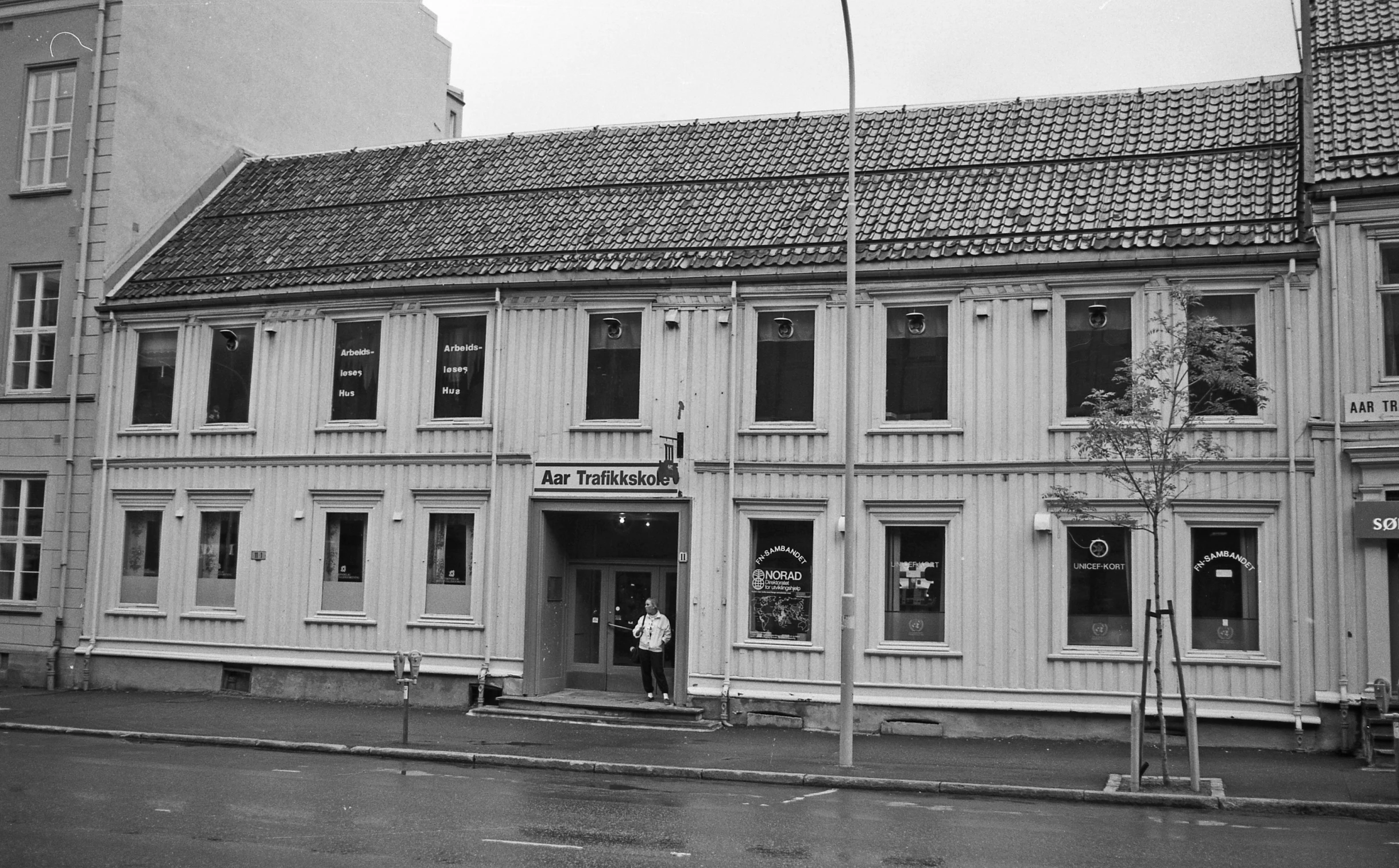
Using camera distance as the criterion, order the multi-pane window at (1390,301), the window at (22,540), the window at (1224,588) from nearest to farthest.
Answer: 1. the multi-pane window at (1390,301)
2. the window at (1224,588)
3. the window at (22,540)

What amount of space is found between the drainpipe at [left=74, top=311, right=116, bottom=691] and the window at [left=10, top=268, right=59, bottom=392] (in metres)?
1.44

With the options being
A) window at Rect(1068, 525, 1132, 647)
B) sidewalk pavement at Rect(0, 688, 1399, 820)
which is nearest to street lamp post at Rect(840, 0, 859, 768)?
sidewalk pavement at Rect(0, 688, 1399, 820)

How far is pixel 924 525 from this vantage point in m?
20.6

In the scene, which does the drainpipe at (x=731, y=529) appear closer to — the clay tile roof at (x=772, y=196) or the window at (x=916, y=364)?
the clay tile roof at (x=772, y=196)

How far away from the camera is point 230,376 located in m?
24.8

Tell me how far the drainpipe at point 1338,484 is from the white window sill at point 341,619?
15007 mm

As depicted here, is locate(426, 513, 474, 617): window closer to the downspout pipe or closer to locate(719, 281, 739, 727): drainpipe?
locate(719, 281, 739, 727): drainpipe

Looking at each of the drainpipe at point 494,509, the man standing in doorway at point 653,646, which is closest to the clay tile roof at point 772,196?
the drainpipe at point 494,509

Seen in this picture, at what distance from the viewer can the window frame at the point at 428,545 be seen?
22578mm

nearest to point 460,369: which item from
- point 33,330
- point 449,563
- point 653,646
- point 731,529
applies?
point 449,563

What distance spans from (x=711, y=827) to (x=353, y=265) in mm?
14857

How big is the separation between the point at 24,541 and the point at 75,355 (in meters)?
3.70

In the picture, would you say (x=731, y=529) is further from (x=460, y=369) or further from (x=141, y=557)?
(x=141, y=557)

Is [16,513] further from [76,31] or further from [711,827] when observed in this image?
[711,827]
